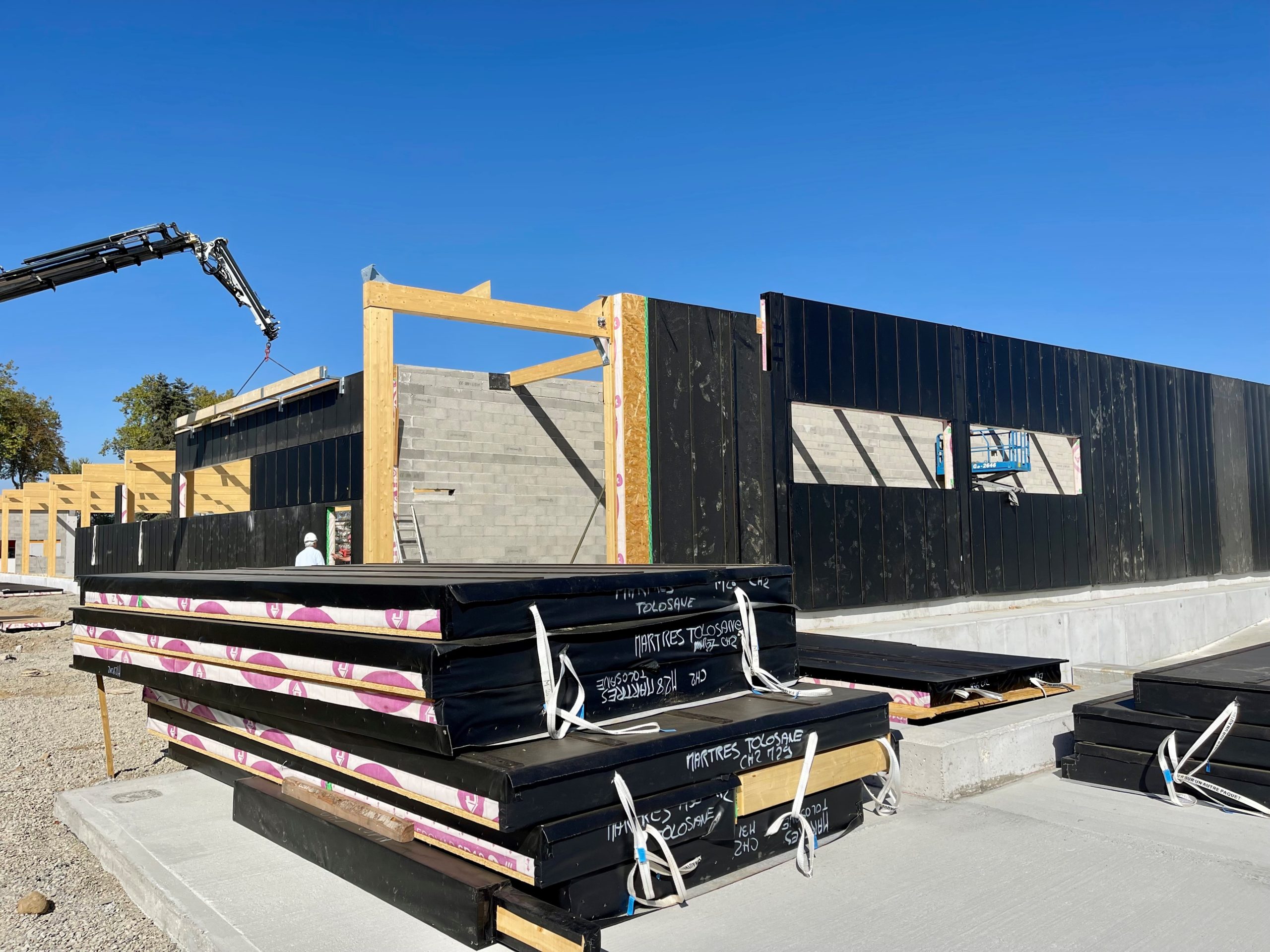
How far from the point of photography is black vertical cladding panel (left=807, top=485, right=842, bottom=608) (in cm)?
1337

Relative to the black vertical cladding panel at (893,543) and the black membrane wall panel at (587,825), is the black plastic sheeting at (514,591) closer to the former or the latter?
the black membrane wall panel at (587,825)

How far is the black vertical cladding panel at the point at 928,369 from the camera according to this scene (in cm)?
1541

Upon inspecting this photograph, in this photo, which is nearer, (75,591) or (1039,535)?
(1039,535)

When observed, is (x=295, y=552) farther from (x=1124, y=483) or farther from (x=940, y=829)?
(x=1124, y=483)

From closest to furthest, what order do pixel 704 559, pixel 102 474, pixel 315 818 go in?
pixel 315 818
pixel 704 559
pixel 102 474

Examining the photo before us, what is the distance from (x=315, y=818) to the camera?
3547 mm

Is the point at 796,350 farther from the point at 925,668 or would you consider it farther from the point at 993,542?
the point at 925,668

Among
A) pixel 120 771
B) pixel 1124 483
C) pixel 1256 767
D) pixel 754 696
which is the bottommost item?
pixel 120 771

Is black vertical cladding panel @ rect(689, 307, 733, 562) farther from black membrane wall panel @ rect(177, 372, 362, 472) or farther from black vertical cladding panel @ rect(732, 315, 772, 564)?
black membrane wall panel @ rect(177, 372, 362, 472)

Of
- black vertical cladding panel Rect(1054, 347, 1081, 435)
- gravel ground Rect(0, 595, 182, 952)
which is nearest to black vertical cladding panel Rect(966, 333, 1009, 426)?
black vertical cladding panel Rect(1054, 347, 1081, 435)

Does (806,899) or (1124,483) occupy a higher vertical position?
(1124,483)

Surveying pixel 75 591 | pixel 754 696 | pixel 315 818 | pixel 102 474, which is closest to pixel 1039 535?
pixel 754 696

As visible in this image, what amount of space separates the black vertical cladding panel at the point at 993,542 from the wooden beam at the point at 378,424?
1102 cm

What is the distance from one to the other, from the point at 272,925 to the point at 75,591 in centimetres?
2941
